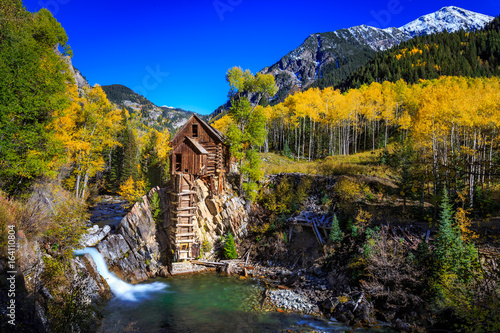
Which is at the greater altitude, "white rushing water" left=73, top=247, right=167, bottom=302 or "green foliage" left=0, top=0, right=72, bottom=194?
"green foliage" left=0, top=0, right=72, bottom=194

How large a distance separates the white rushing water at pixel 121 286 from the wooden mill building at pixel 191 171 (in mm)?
3426

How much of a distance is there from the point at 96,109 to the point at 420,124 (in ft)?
101

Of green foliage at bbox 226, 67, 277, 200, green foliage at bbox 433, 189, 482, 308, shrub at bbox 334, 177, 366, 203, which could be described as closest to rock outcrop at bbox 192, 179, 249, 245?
green foliage at bbox 226, 67, 277, 200

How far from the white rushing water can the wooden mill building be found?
3.43 meters

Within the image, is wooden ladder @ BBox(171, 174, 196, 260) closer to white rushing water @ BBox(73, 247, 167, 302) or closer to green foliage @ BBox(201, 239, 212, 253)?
green foliage @ BBox(201, 239, 212, 253)

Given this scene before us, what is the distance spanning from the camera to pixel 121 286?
17.1 m

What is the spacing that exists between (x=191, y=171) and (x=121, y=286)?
1069cm

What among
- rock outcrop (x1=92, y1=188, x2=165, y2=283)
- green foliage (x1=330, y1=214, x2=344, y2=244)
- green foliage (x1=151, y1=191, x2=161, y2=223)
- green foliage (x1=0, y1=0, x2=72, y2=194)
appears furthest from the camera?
green foliage (x1=151, y1=191, x2=161, y2=223)

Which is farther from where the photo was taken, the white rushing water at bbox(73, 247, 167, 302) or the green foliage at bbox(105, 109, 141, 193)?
the green foliage at bbox(105, 109, 141, 193)

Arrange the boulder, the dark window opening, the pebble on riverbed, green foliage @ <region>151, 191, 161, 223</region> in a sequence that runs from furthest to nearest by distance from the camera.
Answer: the dark window opening, green foliage @ <region>151, 191, 161, 223</region>, the boulder, the pebble on riverbed

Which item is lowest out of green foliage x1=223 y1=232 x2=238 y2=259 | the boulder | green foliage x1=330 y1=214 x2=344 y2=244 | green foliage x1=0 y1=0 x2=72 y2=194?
green foliage x1=223 y1=232 x2=238 y2=259

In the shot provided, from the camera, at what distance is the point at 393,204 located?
20.3 meters

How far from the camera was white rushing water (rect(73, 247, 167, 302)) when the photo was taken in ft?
53.1

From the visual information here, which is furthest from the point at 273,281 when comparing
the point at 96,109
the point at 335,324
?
the point at 96,109
